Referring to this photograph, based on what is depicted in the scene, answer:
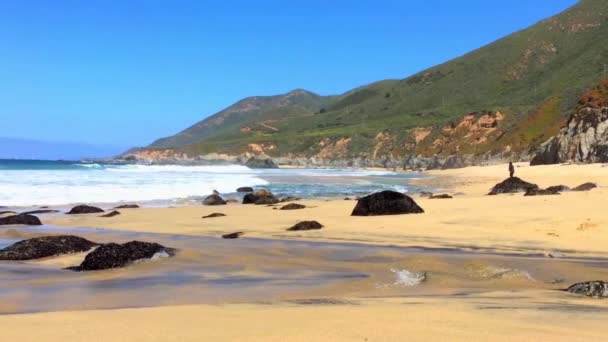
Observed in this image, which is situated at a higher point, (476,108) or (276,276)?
(476,108)

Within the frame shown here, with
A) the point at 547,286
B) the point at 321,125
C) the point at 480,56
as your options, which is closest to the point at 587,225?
the point at 547,286

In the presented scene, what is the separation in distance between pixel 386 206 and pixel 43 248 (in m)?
9.02

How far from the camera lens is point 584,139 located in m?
45.4

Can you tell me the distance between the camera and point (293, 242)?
10969 millimetres

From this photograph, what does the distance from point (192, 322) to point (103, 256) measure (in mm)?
4309

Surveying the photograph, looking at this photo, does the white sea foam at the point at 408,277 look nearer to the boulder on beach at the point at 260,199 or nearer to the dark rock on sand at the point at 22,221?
the dark rock on sand at the point at 22,221

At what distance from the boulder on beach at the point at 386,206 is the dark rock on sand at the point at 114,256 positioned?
777 cm

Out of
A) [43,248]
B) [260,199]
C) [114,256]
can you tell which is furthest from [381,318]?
[260,199]

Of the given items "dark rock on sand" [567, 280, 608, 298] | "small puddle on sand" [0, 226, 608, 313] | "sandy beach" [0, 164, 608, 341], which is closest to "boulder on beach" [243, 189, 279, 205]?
"sandy beach" [0, 164, 608, 341]

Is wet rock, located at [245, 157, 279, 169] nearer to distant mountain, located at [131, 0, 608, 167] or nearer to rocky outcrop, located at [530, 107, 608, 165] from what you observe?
distant mountain, located at [131, 0, 608, 167]

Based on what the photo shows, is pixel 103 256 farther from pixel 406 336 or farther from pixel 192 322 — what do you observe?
pixel 406 336

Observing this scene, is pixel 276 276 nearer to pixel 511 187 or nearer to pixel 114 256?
pixel 114 256

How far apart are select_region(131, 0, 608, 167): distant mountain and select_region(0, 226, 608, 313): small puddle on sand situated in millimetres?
65734

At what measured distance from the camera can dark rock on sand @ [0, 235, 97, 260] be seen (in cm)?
902
